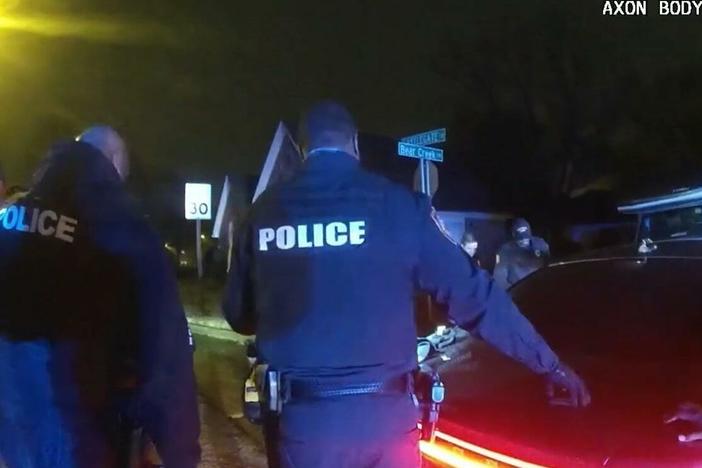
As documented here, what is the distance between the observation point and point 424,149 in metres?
8.54

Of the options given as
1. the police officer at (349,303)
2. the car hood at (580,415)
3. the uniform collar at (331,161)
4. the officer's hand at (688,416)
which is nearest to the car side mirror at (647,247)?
the car hood at (580,415)

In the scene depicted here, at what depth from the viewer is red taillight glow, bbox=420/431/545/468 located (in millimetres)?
3029

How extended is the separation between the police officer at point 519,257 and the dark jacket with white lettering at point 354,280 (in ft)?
19.6

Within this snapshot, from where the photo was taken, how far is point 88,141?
3.21 m

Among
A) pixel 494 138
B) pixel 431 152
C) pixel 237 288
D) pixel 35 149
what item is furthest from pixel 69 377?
pixel 494 138

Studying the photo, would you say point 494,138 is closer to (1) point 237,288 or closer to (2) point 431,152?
(2) point 431,152

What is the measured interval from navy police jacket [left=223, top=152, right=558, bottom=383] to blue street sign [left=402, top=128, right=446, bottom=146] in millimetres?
5648

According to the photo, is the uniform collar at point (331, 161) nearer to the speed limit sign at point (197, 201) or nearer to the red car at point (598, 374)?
the red car at point (598, 374)

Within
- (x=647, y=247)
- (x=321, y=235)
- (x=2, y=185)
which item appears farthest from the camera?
Answer: (x=2, y=185)

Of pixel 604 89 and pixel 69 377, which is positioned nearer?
pixel 69 377

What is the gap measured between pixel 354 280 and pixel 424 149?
228 inches

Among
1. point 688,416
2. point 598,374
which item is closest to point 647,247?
point 598,374

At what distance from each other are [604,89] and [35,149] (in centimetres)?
1691

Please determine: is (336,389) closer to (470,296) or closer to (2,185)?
(470,296)
